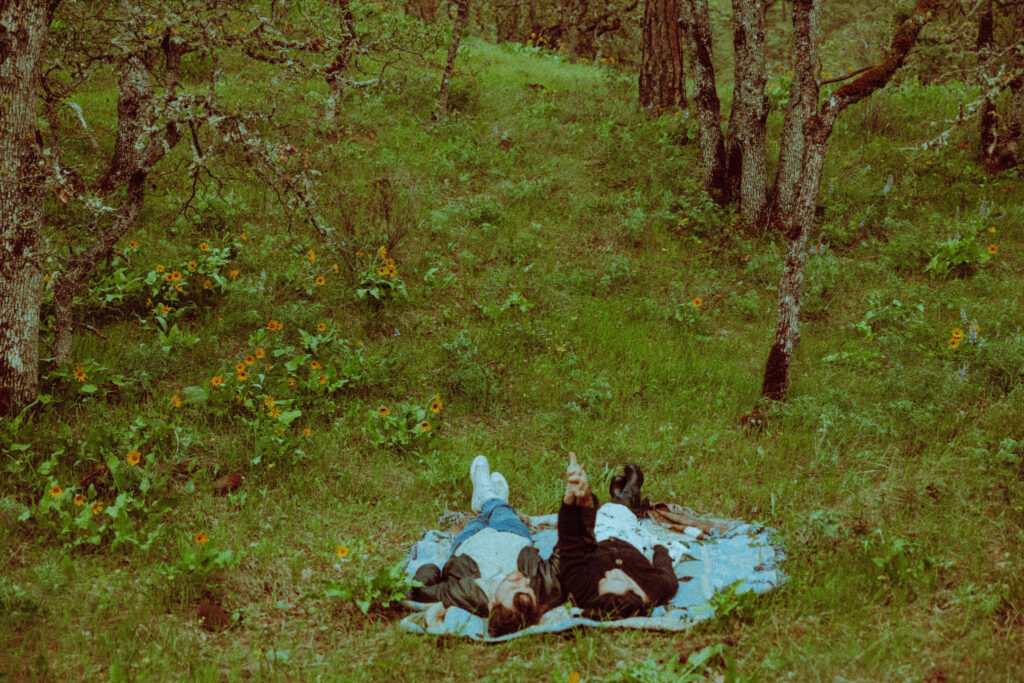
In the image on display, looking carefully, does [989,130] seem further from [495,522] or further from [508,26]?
[508,26]

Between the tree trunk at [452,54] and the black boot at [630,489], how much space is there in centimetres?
743

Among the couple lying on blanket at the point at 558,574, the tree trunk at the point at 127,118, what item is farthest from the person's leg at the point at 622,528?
the tree trunk at the point at 127,118

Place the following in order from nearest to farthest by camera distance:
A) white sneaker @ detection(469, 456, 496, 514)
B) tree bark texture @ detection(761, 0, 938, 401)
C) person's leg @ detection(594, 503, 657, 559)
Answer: person's leg @ detection(594, 503, 657, 559) → white sneaker @ detection(469, 456, 496, 514) → tree bark texture @ detection(761, 0, 938, 401)

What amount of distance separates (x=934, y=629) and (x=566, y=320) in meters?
4.77

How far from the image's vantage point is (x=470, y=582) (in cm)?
480

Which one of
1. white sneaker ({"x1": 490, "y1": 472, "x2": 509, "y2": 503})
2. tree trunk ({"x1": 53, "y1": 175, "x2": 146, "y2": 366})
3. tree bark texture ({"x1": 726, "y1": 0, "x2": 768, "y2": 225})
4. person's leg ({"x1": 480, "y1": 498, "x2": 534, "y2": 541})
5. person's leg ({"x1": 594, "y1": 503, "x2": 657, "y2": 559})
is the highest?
tree bark texture ({"x1": 726, "y1": 0, "x2": 768, "y2": 225})

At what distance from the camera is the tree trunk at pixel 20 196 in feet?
18.4

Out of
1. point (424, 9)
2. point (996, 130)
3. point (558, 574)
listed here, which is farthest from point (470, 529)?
point (424, 9)

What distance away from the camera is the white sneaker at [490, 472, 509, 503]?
19.0ft

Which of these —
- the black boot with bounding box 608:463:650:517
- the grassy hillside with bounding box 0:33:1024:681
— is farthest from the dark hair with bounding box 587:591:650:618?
the black boot with bounding box 608:463:650:517

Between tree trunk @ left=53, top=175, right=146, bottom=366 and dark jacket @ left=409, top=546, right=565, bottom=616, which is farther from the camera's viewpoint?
tree trunk @ left=53, top=175, right=146, bottom=366

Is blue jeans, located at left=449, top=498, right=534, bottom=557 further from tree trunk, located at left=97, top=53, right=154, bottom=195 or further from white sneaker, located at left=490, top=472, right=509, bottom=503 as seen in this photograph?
tree trunk, located at left=97, top=53, right=154, bottom=195

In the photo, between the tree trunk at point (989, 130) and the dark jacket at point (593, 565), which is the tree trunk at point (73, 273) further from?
the tree trunk at point (989, 130)

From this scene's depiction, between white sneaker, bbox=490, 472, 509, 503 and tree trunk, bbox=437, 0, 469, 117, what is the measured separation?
285 inches
